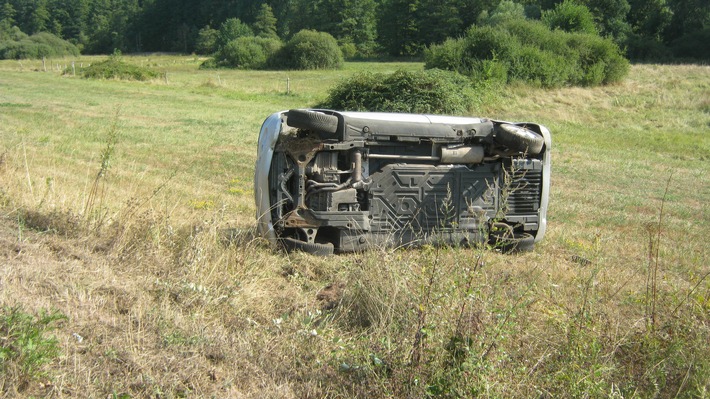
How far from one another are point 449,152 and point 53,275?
4.09m

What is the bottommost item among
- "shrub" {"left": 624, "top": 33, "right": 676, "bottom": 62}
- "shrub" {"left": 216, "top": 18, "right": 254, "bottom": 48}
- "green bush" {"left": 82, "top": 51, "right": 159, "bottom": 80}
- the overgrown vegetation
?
"green bush" {"left": 82, "top": 51, "right": 159, "bottom": 80}

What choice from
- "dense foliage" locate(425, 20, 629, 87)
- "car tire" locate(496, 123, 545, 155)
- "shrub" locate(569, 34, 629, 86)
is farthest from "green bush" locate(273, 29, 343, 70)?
"car tire" locate(496, 123, 545, 155)

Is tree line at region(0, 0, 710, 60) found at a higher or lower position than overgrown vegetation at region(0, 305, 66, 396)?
higher

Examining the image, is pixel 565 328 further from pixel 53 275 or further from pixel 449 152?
pixel 53 275

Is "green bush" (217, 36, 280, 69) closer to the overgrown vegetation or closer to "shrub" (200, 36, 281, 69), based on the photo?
"shrub" (200, 36, 281, 69)

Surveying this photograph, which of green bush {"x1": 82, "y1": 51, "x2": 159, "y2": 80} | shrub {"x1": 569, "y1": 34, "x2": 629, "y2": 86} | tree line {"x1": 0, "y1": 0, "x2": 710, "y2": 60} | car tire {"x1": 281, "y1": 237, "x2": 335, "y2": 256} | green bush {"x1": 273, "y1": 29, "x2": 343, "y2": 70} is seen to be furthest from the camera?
green bush {"x1": 273, "y1": 29, "x2": 343, "y2": 70}

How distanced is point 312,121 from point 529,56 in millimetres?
28848

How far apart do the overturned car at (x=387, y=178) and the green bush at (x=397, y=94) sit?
16.1m

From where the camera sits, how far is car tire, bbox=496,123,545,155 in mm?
7059

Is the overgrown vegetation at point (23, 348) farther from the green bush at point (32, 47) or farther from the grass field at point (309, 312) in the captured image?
the green bush at point (32, 47)

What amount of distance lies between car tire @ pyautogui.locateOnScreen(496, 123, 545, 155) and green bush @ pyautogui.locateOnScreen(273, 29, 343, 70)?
54291 mm

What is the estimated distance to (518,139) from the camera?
7055 mm

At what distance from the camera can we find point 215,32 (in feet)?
331

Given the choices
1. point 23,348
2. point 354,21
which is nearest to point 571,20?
point 354,21
